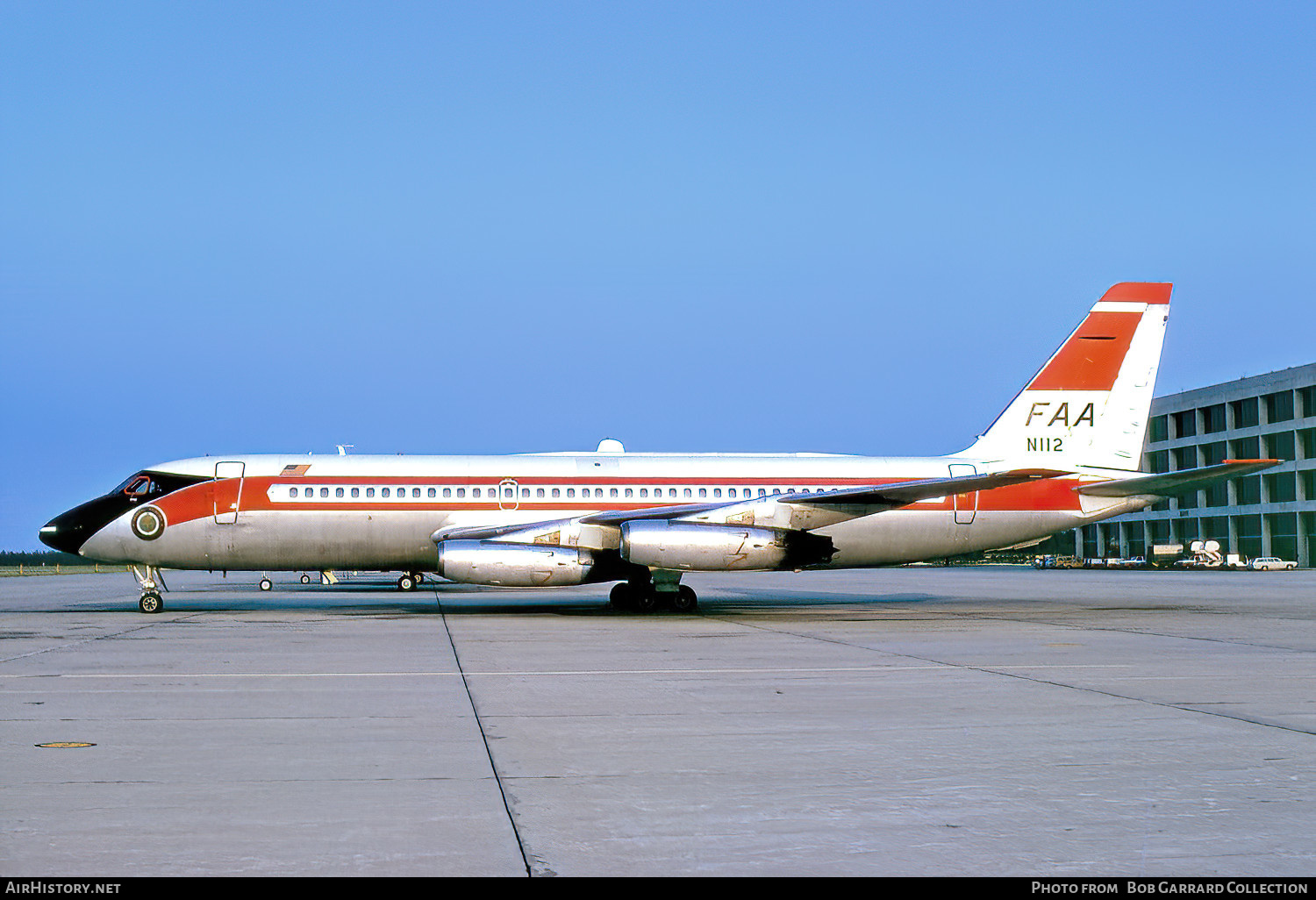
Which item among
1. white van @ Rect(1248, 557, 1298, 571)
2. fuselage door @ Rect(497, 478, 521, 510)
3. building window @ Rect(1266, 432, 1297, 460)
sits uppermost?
building window @ Rect(1266, 432, 1297, 460)

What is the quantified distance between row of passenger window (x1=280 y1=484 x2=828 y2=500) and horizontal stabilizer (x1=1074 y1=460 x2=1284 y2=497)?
6.58m

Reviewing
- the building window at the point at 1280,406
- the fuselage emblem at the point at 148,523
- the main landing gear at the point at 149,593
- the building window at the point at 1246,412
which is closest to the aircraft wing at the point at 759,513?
the fuselage emblem at the point at 148,523

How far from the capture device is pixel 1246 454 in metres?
79.5

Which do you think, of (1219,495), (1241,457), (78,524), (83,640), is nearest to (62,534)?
(78,524)

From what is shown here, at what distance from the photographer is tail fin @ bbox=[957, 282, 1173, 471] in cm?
2766

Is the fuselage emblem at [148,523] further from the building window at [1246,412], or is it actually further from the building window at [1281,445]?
the building window at [1246,412]

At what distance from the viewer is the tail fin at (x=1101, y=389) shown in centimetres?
2766

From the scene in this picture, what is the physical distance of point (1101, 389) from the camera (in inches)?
1090

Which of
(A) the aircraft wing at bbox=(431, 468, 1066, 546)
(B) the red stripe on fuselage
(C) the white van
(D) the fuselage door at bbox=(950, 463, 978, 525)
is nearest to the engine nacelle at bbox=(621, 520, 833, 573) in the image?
(A) the aircraft wing at bbox=(431, 468, 1066, 546)

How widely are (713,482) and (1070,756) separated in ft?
61.4

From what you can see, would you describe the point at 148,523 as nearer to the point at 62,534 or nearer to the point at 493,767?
the point at 62,534

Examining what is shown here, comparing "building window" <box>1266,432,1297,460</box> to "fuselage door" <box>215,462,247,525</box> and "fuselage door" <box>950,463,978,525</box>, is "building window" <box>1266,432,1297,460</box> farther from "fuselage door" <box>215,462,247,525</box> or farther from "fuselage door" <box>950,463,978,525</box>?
"fuselage door" <box>215,462,247,525</box>

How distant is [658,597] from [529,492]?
11.9 feet

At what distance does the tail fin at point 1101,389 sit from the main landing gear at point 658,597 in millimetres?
8810
